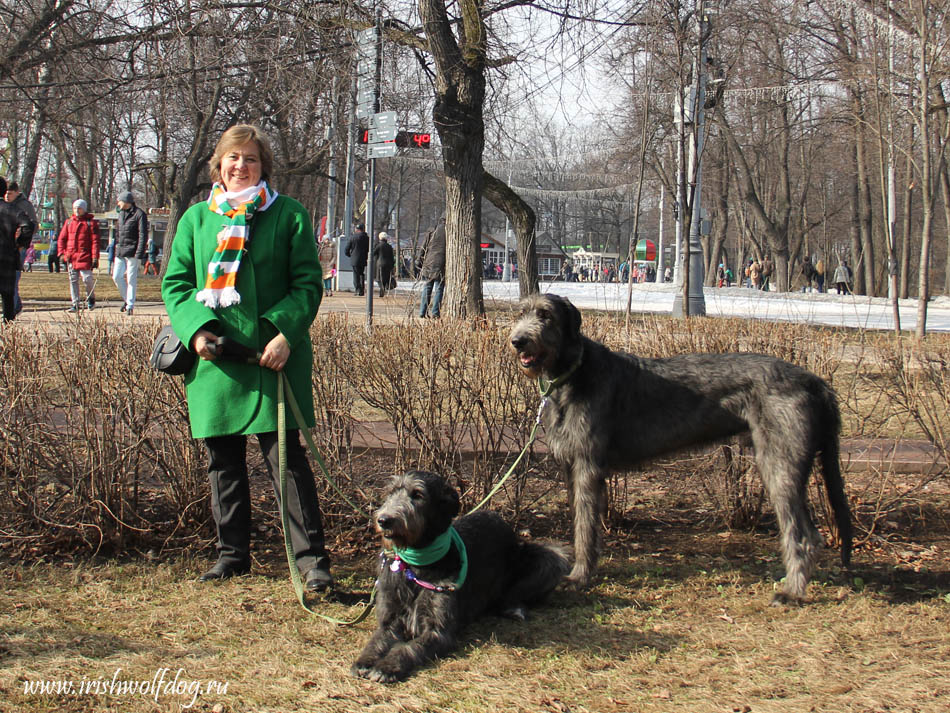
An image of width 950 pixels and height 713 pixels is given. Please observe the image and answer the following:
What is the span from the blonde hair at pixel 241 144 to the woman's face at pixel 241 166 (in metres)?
0.02

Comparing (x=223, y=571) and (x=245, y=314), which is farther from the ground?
(x=245, y=314)

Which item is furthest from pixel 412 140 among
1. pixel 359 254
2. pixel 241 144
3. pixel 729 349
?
pixel 359 254

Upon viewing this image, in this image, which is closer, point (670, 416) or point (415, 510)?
point (415, 510)

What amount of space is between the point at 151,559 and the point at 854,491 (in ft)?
12.8

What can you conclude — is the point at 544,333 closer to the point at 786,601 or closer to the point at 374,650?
the point at 374,650

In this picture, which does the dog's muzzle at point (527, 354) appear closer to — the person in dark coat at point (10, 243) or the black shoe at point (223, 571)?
the black shoe at point (223, 571)

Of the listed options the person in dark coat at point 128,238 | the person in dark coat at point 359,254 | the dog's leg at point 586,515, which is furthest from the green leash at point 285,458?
the person in dark coat at point 359,254

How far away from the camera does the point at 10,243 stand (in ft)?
36.9

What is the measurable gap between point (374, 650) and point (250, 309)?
1.60 m

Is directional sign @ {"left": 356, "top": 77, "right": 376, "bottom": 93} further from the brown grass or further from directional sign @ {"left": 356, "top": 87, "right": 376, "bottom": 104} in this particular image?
the brown grass

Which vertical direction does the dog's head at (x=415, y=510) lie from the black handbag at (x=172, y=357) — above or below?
below

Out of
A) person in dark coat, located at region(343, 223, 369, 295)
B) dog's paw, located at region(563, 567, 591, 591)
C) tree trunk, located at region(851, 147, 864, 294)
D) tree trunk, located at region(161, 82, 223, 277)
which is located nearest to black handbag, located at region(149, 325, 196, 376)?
dog's paw, located at region(563, 567, 591, 591)

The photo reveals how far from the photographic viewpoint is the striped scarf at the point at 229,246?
3.97 meters

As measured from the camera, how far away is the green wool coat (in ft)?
13.2
